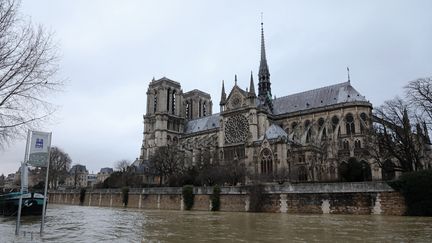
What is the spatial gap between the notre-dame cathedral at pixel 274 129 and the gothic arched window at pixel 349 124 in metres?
0.16

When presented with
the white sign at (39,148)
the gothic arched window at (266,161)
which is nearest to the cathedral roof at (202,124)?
the gothic arched window at (266,161)

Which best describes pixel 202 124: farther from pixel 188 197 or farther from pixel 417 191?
pixel 417 191

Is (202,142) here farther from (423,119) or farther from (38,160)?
(38,160)

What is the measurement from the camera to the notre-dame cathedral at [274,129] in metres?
54.2

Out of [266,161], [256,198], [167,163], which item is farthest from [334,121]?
[256,198]

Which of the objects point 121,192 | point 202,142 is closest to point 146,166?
point 202,142

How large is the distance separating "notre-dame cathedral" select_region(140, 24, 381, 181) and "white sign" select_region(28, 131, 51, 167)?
3685cm

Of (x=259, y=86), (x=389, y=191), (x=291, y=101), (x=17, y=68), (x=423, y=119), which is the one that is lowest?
(x=389, y=191)

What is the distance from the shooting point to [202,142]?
78688 mm

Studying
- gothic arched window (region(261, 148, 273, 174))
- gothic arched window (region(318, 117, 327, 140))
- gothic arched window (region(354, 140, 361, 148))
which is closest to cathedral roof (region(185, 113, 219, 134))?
gothic arched window (region(318, 117, 327, 140))

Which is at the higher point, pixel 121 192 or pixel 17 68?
pixel 17 68

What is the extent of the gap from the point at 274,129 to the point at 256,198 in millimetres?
24403

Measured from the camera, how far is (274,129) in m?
59.5

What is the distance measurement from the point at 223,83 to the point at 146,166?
23.6 meters
